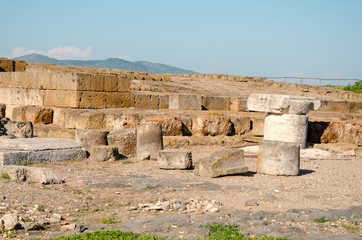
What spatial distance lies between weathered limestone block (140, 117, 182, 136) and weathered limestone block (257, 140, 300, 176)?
3.91m

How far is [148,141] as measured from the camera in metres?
10.5

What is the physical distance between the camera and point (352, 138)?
41.0 feet

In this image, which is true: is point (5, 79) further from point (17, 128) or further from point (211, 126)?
point (211, 126)

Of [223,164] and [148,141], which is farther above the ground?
[148,141]

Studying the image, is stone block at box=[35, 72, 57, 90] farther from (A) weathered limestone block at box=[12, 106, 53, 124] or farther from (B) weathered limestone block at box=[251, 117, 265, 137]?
(B) weathered limestone block at box=[251, 117, 265, 137]

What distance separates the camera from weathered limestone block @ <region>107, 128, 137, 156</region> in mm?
11008

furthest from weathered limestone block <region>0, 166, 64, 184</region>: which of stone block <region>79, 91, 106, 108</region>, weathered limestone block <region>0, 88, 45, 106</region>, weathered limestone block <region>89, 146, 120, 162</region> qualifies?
weathered limestone block <region>0, 88, 45, 106</region>

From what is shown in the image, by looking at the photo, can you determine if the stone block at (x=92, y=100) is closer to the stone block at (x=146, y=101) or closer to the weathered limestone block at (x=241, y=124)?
the stone block at (x=146, y=101)

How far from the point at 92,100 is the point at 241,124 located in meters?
4.71

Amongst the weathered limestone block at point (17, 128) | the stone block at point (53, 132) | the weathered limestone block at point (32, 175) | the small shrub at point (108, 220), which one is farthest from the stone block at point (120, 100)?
the small shrub at point (108, 220)

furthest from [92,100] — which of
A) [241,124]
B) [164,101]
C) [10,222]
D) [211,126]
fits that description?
[10,222]

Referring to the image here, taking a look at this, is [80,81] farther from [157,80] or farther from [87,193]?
[157,80]

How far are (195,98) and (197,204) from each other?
9687 mm

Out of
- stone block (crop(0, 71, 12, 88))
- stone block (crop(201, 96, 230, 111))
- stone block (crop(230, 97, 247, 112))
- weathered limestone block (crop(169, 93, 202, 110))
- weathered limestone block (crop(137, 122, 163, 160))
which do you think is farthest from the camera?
stone block (crop(230, 97, 247, 112))
